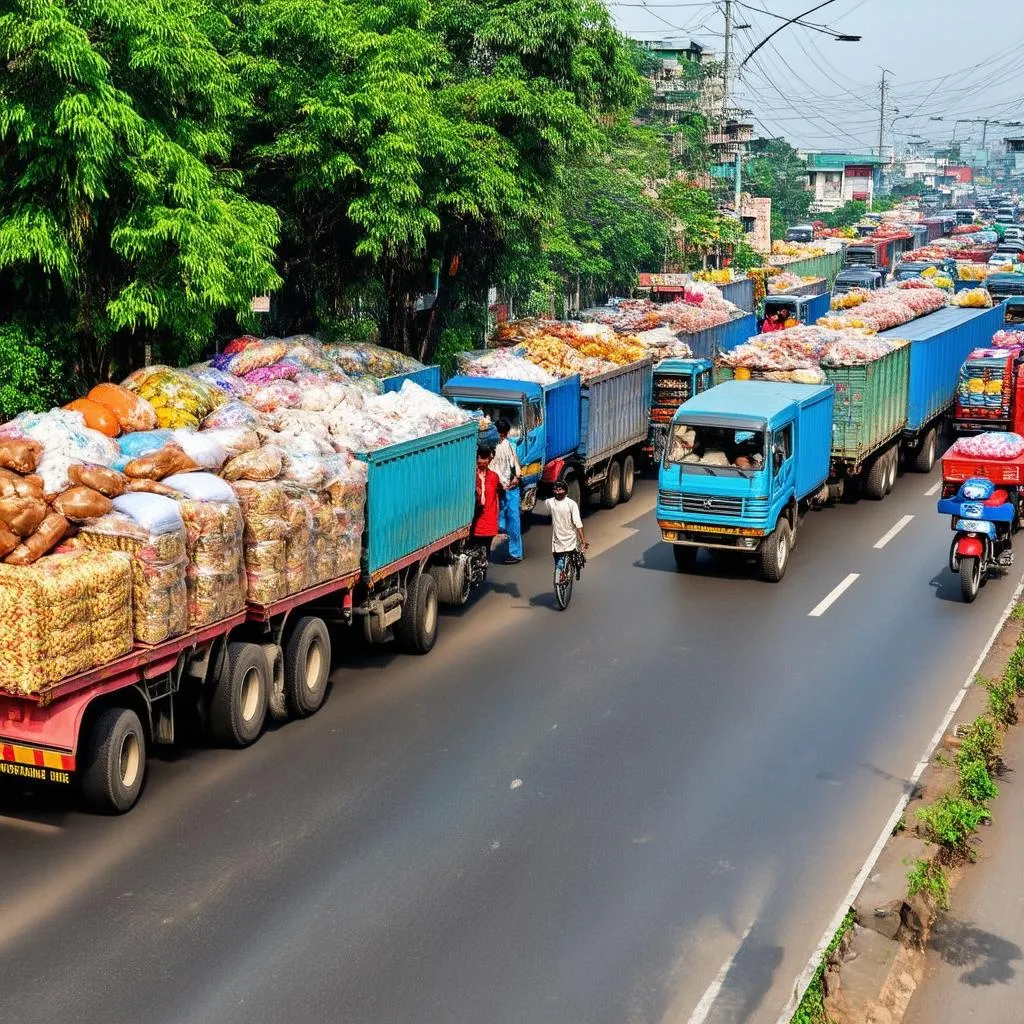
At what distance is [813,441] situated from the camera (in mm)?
22469

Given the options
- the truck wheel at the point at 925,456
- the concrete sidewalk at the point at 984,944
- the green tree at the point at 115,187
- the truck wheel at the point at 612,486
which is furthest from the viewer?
the truck wheel at the point at 925,456

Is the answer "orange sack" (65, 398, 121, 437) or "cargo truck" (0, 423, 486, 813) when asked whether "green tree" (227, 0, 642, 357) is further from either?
"orange sack" (65, 398, 121, 437)

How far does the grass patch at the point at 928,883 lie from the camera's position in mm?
9898

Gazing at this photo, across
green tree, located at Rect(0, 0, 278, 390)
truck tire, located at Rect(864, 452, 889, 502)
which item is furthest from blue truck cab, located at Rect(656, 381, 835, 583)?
green tree, located at Rect(0, 0, 278, 390)

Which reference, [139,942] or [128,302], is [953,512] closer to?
[128,302]

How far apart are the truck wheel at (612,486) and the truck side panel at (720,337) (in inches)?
304

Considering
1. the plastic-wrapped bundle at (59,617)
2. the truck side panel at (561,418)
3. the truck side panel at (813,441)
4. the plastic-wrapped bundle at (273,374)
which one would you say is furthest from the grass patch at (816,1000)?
the truck side panel at (561,418)

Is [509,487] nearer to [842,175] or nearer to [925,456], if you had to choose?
[925,456]

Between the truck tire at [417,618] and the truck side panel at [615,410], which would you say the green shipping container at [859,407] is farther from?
the truck tire at [417,618]

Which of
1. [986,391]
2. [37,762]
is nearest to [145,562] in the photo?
[37,762]

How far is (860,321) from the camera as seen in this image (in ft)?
104

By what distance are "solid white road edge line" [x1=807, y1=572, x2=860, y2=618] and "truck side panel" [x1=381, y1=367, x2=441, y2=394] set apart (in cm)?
727

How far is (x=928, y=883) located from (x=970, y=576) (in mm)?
9376

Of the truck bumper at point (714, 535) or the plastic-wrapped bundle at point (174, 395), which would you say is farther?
the truck bumper at point (714, 535)
